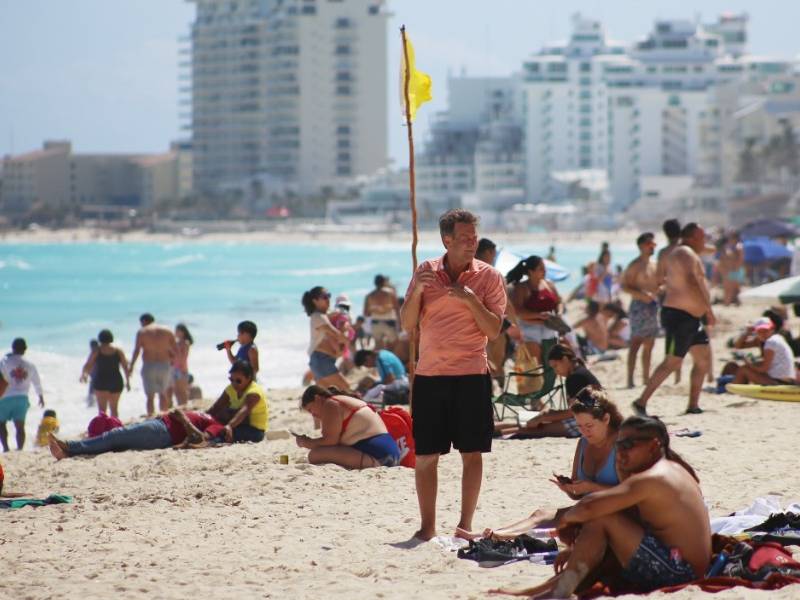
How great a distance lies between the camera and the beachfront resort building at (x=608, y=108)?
12012 centimetres

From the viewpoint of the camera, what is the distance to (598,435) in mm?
5547

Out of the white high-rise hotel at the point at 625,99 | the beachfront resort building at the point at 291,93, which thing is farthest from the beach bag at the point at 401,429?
the beachfront resort building at the point at 291,93

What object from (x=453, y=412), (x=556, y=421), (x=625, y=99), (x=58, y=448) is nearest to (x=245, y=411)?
(x=58, y=448)

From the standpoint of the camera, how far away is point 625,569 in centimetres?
495

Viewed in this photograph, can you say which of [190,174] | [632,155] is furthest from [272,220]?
[632,155]

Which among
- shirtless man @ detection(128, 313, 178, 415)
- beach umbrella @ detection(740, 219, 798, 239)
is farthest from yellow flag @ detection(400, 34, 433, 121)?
beach umbrella @ detection(740, 219, 798, 239)

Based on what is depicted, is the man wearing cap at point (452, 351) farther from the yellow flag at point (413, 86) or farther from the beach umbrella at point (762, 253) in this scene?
the beach umbrella at point (762, 253)

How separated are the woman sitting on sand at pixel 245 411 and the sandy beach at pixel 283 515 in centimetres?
16

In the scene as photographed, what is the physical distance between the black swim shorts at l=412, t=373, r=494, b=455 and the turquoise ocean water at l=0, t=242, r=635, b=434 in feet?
24.4

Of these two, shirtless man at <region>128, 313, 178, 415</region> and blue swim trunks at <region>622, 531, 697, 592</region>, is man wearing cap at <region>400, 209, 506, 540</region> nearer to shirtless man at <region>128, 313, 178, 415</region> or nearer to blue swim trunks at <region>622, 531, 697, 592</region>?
blue swim trunks at <region>622, 531, 697, 592</region>

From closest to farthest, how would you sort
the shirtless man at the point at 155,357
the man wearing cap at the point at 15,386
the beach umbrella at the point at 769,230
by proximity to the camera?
the man wearing cap at the point at 15,386 → the shirtless man at the point at 155,357 → the beach umbrella at the point at 769,230

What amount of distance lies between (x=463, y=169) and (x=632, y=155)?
823 inches

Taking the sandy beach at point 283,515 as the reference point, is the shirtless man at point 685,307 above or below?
above

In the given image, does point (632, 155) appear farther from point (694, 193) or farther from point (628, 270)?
point (628, 270)
